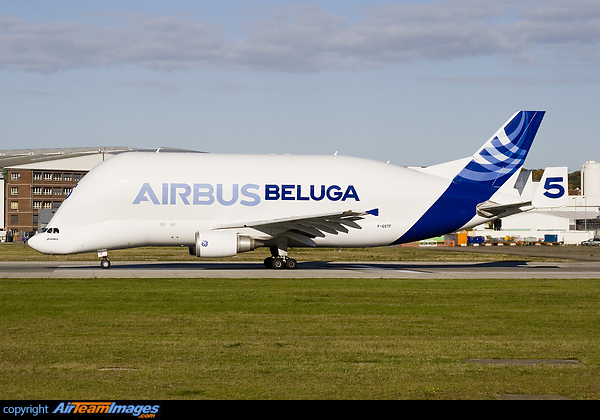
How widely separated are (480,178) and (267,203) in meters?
13.0

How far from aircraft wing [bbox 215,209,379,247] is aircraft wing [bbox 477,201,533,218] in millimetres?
7327

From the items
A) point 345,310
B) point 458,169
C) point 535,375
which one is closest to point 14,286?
point 345,310

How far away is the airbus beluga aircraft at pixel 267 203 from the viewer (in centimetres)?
3831

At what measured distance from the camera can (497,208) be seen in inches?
1666

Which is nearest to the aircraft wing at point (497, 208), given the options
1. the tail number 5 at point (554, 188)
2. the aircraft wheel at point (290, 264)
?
the tail number 5 at point (554, 188)

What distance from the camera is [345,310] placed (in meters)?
21.8

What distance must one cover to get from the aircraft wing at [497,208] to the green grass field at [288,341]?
47.8 feet

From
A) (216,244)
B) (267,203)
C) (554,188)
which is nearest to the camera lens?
(216,244)

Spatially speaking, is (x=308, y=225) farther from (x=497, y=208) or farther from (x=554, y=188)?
(x=554, y=188)

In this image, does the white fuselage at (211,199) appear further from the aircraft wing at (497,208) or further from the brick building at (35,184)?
the brick building at (35,184)

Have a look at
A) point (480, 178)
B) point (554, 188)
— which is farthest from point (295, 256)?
point (554, 188)

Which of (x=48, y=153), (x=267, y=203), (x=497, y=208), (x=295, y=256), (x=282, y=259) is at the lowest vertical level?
(x=295, y=256)

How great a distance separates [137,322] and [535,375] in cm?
1005

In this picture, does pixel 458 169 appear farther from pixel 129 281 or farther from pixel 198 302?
pixel 198 302
